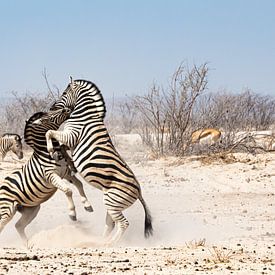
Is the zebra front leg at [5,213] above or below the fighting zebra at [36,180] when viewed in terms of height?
below

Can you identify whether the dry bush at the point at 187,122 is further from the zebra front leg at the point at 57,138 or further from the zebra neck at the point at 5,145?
the zebra front leg at the point at 57,138

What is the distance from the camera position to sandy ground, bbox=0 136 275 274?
639 cm

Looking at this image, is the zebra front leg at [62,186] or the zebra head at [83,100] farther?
the zebra head at [83,100]

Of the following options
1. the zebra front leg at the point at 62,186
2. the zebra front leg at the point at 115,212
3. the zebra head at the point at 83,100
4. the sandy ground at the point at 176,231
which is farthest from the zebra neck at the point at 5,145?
the zebra front leg at the point at 115,212

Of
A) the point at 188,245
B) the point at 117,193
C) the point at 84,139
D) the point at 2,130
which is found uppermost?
the point at 84,139

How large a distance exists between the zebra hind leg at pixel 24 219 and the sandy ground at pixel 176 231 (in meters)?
0.16

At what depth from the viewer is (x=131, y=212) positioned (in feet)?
35.2

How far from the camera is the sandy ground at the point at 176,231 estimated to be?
6.39 m

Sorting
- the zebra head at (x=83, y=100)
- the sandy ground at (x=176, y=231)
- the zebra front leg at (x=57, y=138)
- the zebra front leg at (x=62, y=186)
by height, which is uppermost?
the zebra head at (x=83, y=100)

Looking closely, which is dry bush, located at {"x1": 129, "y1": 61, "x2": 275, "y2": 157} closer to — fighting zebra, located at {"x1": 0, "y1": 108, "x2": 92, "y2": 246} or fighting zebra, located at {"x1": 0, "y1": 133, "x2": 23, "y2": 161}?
fighting zebra, located at {"x1": 0, "y1": 133, "x2": 23, "y2": 161}

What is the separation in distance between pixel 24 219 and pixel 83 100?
170 centimetres

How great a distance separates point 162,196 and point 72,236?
15.7ft

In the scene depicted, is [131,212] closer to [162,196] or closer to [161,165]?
[162,196]

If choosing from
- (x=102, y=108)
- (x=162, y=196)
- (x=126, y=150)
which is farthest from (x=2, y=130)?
(x=102, y=108)
